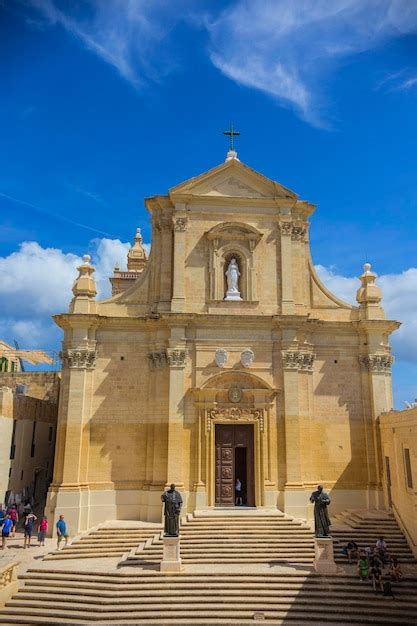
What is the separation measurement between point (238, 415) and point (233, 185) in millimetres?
10854

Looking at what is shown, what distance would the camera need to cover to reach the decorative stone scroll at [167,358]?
76.9 feet

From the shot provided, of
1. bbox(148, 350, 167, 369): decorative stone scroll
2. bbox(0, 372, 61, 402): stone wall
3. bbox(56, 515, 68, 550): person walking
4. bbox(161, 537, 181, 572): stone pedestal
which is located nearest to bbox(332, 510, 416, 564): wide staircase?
bbox(161, 537, 181, 572): stone pedestal

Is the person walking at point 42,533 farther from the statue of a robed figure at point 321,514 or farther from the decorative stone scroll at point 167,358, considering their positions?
the statue of a robed figure at point 321,514

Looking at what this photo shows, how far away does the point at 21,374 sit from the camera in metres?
34.2

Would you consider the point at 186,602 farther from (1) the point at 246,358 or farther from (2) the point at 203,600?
(1) the point at 246,358

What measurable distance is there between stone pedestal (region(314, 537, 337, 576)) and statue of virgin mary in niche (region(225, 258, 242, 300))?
11.1 m

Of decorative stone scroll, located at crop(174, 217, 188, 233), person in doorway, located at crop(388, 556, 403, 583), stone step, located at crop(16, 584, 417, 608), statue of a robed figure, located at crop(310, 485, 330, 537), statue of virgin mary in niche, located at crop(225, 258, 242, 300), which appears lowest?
stone step, located at crop(16, 584, 417, 608)

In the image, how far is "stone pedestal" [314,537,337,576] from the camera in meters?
17.3

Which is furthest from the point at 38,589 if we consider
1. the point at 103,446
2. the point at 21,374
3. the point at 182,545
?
the point at 21,374

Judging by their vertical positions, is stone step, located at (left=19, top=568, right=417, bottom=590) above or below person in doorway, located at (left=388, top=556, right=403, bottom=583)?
below

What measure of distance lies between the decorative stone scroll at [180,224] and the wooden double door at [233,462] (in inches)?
358

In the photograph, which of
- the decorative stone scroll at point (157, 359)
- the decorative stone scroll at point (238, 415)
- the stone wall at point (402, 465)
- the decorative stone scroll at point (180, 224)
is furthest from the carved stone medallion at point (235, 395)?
the decorative stone scroll at point (180, 224)

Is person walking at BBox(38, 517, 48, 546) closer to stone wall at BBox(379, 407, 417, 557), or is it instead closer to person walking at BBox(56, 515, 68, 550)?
person walking at BBox(56, 515, 68, 550)

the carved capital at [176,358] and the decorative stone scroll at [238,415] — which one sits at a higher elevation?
the carved capital at [176,358]
